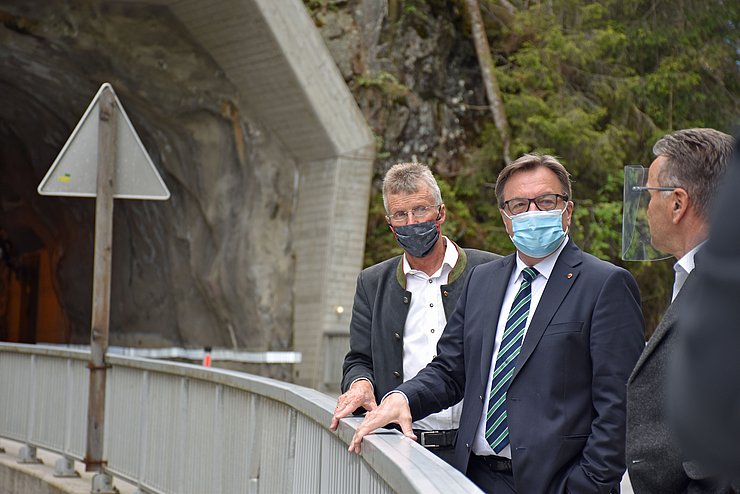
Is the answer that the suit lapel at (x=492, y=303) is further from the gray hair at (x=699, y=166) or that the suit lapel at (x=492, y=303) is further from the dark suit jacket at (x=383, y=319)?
the gray hair at (x=699, y=166)

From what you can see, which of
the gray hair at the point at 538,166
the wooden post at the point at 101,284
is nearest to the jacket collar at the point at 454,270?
the gray hair at the point at 538,166

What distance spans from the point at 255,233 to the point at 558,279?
1176 centimetres

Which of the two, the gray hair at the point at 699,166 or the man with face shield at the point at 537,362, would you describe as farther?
the man with face shield at the point at 537,362

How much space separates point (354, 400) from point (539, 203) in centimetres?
97

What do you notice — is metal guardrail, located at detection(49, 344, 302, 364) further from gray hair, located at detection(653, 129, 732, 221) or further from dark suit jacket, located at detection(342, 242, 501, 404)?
gray hair, located at detection(653, 129, 732, 221)

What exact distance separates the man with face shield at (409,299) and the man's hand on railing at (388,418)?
0.78m

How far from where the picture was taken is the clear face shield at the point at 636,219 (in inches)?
144

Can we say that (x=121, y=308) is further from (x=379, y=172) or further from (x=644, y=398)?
(x=644, y=398)

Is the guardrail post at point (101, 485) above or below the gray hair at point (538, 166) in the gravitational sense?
below

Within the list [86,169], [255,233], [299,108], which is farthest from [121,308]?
[86,169]

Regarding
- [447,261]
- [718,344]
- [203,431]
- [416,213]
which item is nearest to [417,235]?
[416,213]

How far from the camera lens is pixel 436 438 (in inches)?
189

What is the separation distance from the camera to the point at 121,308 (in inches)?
800

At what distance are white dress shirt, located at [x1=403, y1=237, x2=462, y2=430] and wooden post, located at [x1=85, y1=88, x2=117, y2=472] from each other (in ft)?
15.2
